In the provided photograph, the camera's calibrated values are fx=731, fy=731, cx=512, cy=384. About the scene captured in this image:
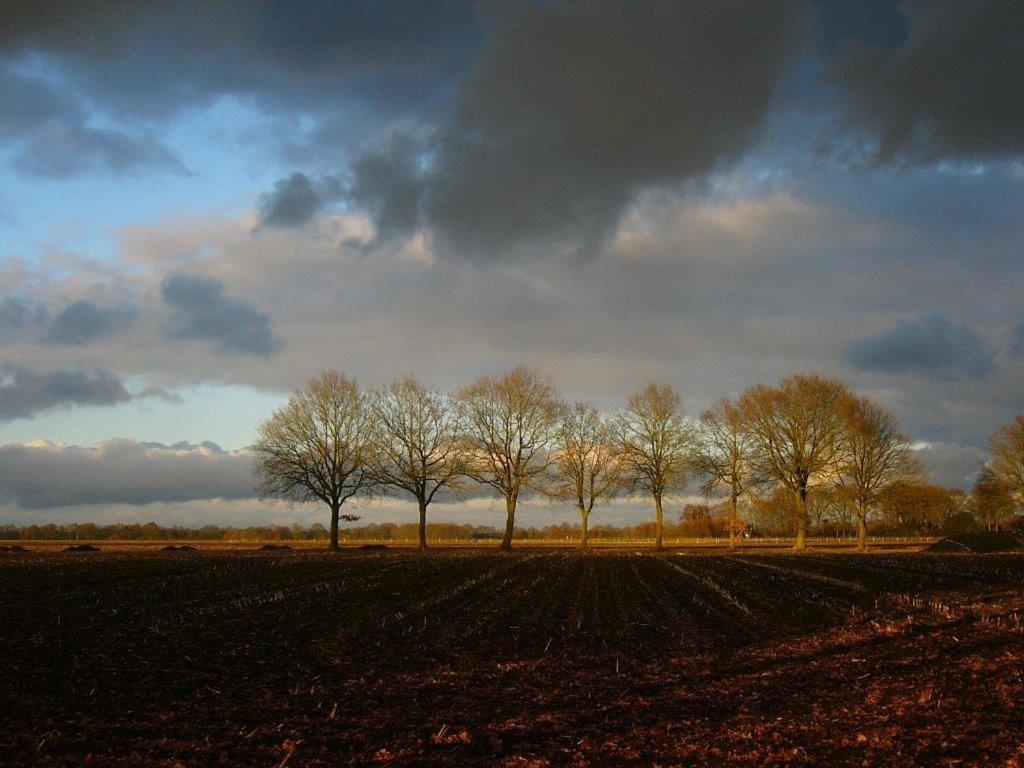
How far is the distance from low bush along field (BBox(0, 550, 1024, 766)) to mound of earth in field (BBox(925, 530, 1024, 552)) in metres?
47.7

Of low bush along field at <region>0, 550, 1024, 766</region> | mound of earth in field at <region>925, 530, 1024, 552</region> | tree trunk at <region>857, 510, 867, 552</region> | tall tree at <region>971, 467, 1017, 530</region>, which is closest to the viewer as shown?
low bush along field at <region>0, 550, 1024, 766</region>

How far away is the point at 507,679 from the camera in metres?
13.1

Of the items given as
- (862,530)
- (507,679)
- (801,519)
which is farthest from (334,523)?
(507,679)

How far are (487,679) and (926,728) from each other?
6912 millimetres

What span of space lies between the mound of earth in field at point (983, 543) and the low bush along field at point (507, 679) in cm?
4774

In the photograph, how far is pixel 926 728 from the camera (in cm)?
991

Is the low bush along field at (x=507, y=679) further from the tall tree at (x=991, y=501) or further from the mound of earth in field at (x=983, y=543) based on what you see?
the tall tree at (x=991, y=501)

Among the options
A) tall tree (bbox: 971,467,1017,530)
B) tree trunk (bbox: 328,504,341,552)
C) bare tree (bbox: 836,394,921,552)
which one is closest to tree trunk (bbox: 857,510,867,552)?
bare tree (bbox: 836,394,921,552)

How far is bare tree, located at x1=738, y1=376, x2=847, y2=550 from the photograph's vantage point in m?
70.5

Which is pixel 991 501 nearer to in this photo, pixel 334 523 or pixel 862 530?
pixel 862 530

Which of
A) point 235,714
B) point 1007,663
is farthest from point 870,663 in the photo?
point 235,714

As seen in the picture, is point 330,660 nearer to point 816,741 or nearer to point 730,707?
point 730,707

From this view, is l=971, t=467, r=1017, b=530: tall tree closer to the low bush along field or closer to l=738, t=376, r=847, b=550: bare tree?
l=738, t=376, r=847, b=550: bare tree

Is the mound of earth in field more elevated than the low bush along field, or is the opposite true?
the low bush along field
